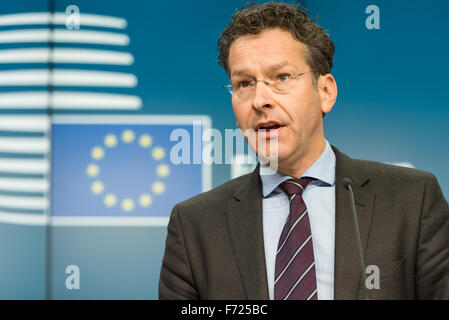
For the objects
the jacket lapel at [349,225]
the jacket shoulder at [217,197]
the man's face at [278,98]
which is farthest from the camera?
the jacket shoulder at [217,197]

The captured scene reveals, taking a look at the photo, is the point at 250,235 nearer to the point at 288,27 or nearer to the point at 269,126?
the point at 269,126

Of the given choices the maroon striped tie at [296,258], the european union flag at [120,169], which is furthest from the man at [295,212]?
the european union flag at [120,169]

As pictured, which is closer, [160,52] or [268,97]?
[268,97]

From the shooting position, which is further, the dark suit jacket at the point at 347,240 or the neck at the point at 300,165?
the neck at the point at 300,165

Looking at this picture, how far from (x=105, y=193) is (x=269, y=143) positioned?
1.77 meters

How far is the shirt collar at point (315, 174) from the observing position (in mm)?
1330

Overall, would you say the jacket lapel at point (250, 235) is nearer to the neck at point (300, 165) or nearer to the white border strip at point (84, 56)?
the neck at point (300, 165)

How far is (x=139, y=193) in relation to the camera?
2.82 meters

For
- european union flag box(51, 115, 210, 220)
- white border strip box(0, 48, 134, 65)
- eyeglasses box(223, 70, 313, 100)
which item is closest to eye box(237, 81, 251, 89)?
eyeglasses box(223, 70, 313, 100)

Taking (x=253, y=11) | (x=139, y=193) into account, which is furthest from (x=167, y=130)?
(x=253, y=11)

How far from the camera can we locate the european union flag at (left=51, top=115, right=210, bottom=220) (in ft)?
9.25

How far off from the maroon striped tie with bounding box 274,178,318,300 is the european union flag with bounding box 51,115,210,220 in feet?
5.24

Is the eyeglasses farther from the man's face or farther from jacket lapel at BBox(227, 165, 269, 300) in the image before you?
jacket lapel at BBox(227, 165, 269, 300)

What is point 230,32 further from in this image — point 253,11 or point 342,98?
point 342,98
